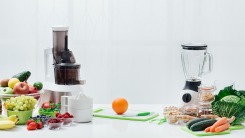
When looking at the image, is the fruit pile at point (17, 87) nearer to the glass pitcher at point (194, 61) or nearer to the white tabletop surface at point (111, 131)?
the white tabletop surface at point (111, 131)

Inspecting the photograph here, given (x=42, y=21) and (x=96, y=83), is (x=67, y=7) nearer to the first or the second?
(x=42, y=21)

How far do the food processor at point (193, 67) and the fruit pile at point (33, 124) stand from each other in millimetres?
825

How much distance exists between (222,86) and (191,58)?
353 millimetres

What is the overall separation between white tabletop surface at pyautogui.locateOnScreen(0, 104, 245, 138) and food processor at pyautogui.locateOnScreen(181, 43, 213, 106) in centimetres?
30

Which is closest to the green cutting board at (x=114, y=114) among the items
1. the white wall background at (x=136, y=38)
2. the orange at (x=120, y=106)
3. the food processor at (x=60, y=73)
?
the orange at (x=120, y=106)

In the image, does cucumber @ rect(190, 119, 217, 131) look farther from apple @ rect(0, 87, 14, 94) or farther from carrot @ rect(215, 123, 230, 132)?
apple @ rect(0, 87, 14, 94)

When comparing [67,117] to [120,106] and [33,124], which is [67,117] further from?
[120,106]

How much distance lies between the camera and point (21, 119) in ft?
9.77

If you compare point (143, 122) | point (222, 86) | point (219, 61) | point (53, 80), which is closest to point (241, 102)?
point (222, 86)

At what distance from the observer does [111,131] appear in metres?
2.84

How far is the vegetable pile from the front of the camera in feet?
9.77

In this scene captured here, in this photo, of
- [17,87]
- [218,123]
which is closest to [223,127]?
[218,123]

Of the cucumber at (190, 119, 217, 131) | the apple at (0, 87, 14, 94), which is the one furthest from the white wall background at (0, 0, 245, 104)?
the cucumber at (190, 119, 217, 131)

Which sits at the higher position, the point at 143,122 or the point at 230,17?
the point at 230,17
